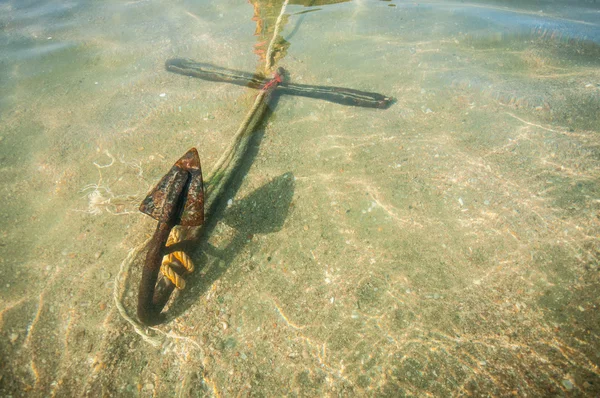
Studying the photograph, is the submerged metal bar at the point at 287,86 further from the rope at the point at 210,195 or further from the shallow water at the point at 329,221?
the rope at the point at 210,195

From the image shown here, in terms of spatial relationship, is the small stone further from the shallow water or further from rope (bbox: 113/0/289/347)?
rope (bbox: 113/0/289/347)

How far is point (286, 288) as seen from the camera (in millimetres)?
2645

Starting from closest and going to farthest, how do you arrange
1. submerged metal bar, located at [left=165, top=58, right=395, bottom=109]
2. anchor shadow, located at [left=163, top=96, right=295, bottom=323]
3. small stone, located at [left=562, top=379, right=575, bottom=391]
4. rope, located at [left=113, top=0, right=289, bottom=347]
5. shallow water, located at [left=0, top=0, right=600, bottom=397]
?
small stone, located at [left=562, top=379, right=575, bottom=391] < shallow water, located at [left=0, top=0, right=600, bottom=397] < rope, located at [left=113, top=0, right=289, bottom=347] < anchor shadow, located at [left=163, top=96, right=295, bottom=323] < submerged metal bar, located at [left=165, top=58, right=395, bottom=109]

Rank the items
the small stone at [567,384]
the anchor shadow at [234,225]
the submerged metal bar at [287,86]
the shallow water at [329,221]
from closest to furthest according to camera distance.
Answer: the small stone at [567,384] → the shallow water at [329,221] → the anchor shadow at [234,225] → the submerged metal bar at [287,86]

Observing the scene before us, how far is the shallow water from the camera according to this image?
7.35 ft

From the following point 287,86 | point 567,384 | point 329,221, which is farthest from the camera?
point 287,86

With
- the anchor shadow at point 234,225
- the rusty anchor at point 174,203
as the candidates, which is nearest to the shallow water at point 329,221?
the anchor shadow at point 234,225

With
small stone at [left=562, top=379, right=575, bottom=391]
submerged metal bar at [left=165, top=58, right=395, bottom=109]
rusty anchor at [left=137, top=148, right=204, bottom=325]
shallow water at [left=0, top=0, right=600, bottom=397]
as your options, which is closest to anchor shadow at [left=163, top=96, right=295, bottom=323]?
shallow water at [left=0, top=0, right=600, bottom=397]

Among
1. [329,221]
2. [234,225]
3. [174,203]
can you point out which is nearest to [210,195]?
[234,225]

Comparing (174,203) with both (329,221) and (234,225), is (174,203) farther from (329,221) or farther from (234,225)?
(329,221)

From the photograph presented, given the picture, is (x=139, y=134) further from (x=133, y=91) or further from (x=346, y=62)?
(x=346, y=62)

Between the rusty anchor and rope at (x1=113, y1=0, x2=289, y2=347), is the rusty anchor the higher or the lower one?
the higher one

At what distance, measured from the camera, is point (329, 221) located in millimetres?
3041

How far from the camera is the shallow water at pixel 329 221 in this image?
2.24 meters
